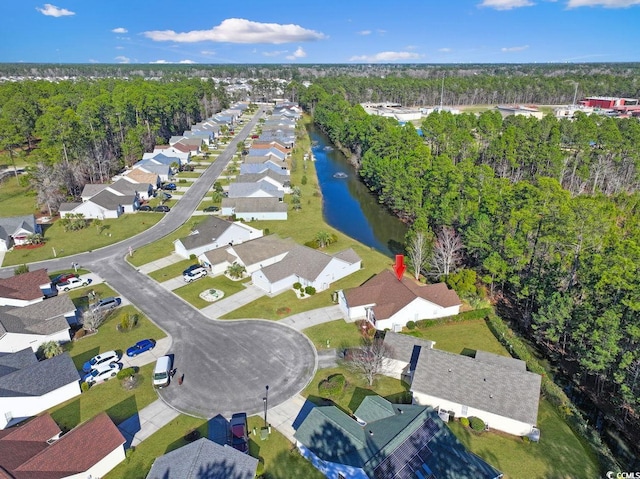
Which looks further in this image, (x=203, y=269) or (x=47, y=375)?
(x=203, y=269)

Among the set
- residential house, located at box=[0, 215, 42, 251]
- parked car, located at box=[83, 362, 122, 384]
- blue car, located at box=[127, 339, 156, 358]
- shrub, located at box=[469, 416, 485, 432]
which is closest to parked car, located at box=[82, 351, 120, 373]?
parked car, located at box=[83, 362, 122, 384]

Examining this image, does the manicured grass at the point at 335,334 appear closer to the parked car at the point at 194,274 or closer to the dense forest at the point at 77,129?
the parked car at the point at 194,274

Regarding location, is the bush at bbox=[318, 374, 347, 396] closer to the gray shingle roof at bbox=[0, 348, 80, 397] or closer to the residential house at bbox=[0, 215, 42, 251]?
the gray shingle roof at bbox=[0, 348, 80, 397]

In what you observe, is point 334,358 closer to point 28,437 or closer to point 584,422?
point 584,422

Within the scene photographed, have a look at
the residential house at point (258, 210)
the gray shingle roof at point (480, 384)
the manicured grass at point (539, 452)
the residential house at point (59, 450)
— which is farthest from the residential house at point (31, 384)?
the residential house at point (258, 210)

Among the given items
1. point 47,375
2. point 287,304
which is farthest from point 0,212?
point 287,304

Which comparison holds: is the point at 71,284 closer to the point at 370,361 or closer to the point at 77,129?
the point at 370,361
